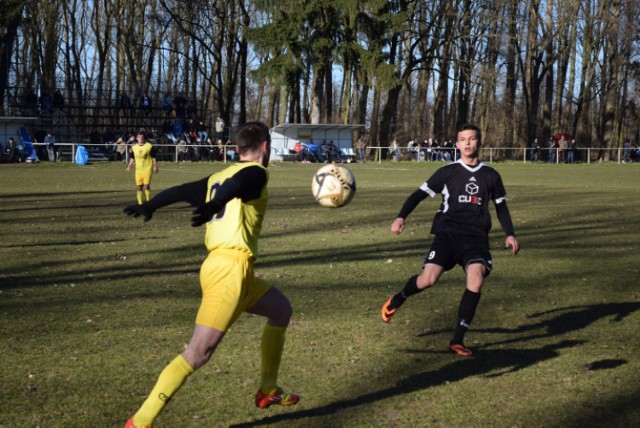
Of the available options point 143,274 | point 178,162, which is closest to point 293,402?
point 143,274

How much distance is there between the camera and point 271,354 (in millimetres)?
5340

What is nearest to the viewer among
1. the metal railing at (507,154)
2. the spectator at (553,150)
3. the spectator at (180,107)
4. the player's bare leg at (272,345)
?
the player's bare leg at (272,345)

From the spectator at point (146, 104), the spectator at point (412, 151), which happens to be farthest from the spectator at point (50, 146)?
the spectator at point (412, 151)

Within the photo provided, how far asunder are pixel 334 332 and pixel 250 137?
111 inches

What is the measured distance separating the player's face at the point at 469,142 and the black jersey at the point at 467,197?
0.18m

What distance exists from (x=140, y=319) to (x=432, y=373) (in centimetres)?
291

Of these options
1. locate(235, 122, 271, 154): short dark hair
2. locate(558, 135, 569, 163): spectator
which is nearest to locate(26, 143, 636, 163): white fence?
locate(558, 135, 569, 163): spectator

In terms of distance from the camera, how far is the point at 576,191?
25984 millimetres

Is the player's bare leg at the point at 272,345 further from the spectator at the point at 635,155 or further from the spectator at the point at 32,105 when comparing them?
the spectator at the point at 635,155

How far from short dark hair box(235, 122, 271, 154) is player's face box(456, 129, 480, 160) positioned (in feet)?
7.89

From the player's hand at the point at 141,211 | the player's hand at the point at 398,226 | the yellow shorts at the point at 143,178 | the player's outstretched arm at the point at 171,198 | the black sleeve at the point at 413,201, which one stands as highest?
the player's outstretched arm at the point at 171,198

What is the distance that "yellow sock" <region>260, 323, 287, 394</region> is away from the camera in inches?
208

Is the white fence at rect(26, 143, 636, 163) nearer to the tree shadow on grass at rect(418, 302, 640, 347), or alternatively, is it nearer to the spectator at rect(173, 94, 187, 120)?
the spectator at rect(173, 94, 187, 120)

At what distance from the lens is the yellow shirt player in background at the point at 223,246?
4.60 m
